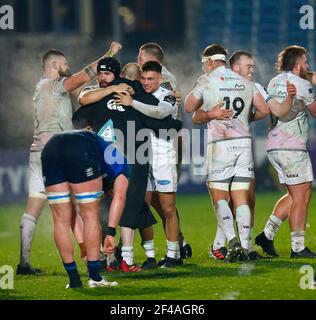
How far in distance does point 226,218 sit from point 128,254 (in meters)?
1.18

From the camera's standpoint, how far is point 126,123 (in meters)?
13.4

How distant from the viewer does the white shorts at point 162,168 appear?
1411 centimetres

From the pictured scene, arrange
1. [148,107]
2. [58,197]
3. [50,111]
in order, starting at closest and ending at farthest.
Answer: [58,197]
[148,107]
[50,111]

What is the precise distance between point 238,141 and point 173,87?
879mm

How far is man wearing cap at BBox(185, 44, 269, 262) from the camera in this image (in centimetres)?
1418

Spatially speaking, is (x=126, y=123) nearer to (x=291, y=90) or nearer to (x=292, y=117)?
(x=291, y=90)

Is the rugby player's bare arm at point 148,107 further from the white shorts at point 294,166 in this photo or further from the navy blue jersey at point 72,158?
the white shorts at point 294,166

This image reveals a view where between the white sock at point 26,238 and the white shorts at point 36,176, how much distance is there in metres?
0.27

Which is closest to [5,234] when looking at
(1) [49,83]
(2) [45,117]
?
(2) [45,117]

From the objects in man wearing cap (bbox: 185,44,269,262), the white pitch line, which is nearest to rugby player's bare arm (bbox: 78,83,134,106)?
man wearing cap (bbox: 185,44,269,262)

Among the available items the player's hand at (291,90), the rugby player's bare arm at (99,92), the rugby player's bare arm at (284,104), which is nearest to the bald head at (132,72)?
the rugby player's bare arm at (99,92)

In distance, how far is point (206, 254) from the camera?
15.3 m

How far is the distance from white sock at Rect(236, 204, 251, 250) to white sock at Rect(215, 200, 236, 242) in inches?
3.4
